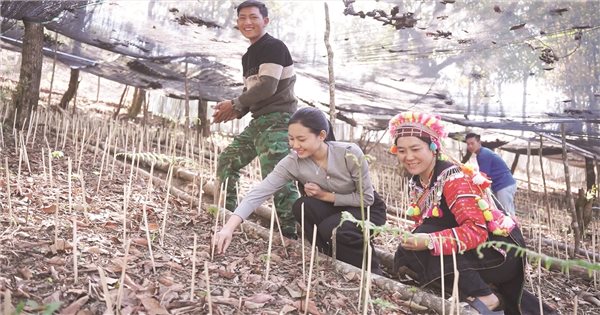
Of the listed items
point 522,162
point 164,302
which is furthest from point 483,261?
point 522,162

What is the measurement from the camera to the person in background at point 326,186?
2303mm

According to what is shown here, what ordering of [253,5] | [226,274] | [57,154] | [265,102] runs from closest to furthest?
[226,274] → [253,5] → [265,102] → [57,154]

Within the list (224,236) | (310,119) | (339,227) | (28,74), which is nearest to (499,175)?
(339,227)

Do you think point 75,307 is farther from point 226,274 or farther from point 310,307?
point 310,307

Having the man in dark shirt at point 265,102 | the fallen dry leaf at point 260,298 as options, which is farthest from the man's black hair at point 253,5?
the fallen dry leaf at point 260,298

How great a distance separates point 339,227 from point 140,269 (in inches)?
40.3

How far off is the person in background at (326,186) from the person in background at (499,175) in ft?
8.64

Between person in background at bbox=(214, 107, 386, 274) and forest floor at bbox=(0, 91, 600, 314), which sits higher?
person in background at bbox=(214, 107, 386, 274)

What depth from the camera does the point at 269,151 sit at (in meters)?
2.75

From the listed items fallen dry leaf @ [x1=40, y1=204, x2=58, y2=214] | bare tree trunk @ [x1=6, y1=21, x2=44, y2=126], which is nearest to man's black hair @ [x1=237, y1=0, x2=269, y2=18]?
fallen dry leaf @ [x1=40, y1=204, x2=58, y2=214]

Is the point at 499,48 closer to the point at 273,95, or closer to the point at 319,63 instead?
the point at 319,63

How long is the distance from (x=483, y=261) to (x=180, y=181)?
10.8 ft

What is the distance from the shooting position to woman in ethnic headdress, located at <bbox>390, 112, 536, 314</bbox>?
6.56ft

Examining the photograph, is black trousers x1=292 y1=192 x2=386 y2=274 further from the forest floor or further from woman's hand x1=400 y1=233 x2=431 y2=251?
woman's hand x1=400 y1=233 x2=431 y2=251
